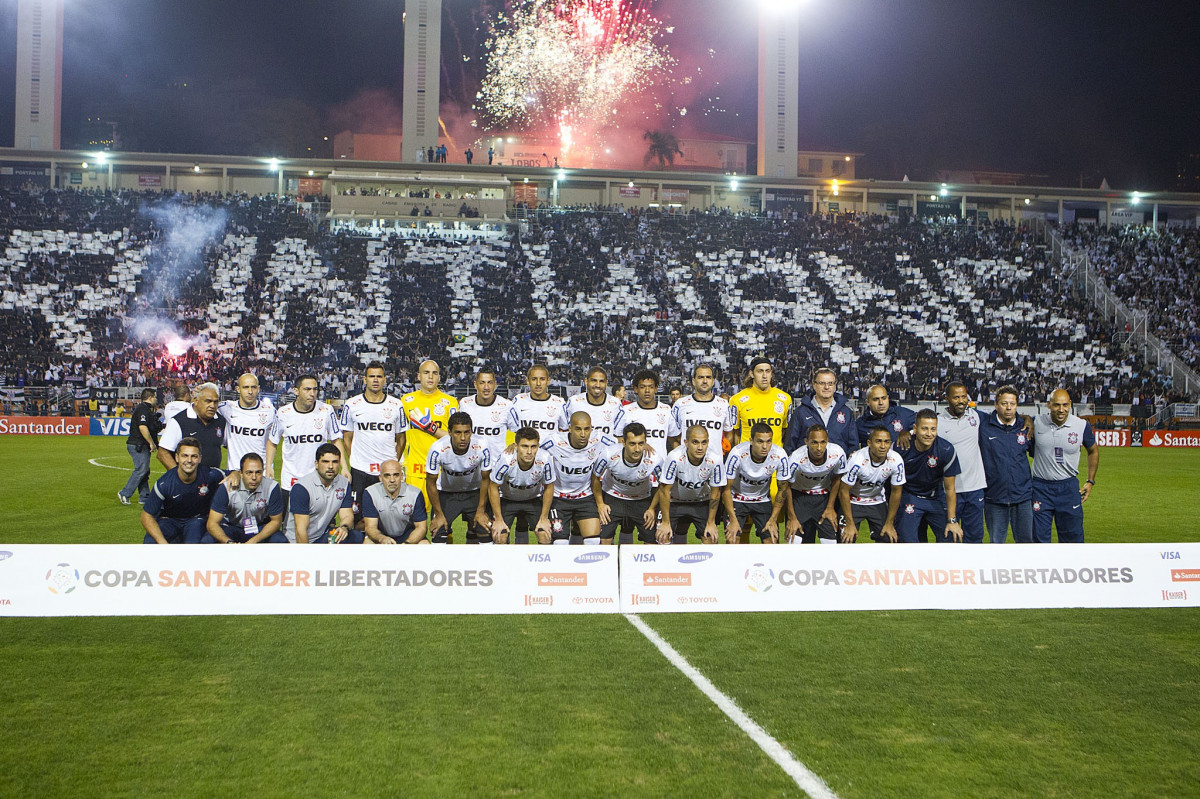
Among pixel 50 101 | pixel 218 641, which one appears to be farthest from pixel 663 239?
pixel 218 641

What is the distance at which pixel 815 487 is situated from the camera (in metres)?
10.2

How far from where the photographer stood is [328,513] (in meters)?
9.27

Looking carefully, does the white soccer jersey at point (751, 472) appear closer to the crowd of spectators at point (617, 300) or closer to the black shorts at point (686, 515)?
the black shorts at point (686, 515)

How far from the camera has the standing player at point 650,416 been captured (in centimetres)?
1025

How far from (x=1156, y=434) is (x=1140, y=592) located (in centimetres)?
2810

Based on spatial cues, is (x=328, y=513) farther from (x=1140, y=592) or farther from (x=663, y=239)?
(x=663, y=239)

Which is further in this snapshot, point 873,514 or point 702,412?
point 702,412

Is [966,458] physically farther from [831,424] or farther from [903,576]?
[903,576]

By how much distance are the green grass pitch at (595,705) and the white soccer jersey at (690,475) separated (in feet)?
6.08

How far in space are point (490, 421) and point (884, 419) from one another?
434cm

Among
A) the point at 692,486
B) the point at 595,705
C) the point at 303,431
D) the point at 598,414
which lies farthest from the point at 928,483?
the point at 303,431

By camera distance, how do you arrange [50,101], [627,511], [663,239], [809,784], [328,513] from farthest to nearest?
[50,101] < [663,239] < [627,511] < [328,513] < [809,784]

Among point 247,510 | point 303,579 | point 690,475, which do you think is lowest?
point 303,579

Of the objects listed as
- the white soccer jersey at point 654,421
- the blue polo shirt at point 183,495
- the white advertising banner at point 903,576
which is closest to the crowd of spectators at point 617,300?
the white soccer jersey at point 654,421
